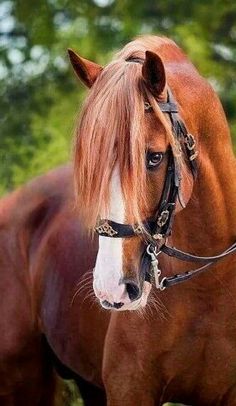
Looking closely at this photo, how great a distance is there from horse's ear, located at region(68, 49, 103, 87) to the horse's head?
0.46ft

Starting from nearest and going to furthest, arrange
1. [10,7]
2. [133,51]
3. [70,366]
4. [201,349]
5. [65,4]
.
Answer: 1. [133,51]
2. [201,349]
3. [70,366]
4. [65,4]
5. [10,7]

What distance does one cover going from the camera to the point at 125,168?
3834mm

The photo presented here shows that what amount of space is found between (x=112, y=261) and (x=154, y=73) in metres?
0.64

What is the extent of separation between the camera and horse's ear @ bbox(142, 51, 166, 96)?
3.87m

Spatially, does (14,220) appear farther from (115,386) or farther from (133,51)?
(133,51)

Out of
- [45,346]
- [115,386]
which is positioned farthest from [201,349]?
[45,346]

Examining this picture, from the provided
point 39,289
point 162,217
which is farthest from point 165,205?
point 39,289

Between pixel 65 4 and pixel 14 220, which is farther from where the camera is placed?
pixel 65 4

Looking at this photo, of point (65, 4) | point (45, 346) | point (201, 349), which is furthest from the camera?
point (65, 4)

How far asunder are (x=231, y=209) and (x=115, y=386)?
0.83 metres

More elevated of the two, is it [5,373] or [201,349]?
[201,349]

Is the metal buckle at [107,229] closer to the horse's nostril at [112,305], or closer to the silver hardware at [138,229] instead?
the silver hardware at [138,229]

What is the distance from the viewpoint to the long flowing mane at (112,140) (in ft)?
12.6

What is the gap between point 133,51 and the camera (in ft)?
13.6
